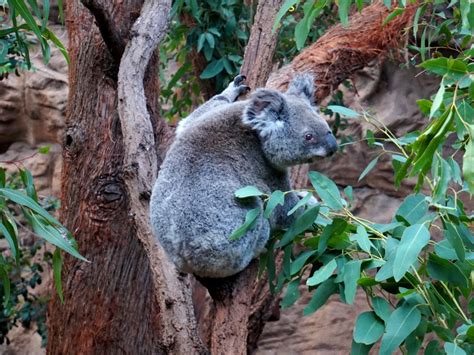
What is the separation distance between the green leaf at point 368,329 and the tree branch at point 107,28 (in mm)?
1711

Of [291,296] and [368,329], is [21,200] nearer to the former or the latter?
[291,296]

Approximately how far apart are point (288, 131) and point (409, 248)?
0.93 meters

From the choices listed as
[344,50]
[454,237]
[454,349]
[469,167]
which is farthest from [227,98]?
[469,167]

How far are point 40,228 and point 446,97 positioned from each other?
132 cm

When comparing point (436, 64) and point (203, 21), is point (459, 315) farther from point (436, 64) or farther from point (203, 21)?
point (203, 21)

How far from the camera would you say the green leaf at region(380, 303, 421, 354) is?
1.93 metres

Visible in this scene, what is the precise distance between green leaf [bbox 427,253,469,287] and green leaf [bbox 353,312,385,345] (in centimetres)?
21

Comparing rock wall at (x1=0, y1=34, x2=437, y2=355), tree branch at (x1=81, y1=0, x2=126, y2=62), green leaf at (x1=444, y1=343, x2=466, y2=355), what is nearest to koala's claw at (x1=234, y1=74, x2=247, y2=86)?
tree branch at (x1=81, y1=0, x2=126, y2=62)

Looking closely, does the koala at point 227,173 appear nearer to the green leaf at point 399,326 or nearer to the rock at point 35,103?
the green leaf at point 399,326

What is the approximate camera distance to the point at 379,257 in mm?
2191

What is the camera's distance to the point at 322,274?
2.03 metres

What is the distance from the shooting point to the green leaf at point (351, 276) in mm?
1996

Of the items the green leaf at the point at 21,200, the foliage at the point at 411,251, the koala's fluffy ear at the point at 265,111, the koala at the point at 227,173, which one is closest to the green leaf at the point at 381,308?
the foliage at the point at 411,251

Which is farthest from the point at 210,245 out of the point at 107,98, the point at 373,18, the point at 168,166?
the point at 373,18
